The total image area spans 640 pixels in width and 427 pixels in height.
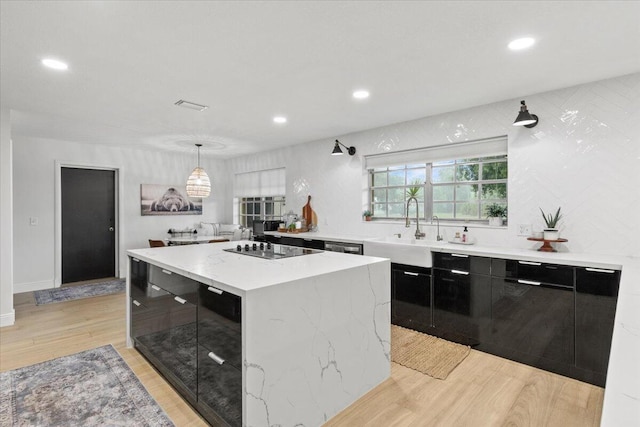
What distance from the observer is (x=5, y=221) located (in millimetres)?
3746

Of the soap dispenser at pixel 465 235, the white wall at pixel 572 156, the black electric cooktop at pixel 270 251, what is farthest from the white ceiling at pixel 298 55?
the black electric cooktop at pixel 270 251

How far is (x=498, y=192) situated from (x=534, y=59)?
1.49 m

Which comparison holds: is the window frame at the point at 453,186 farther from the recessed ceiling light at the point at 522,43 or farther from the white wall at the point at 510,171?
the recessed ceiling light at the point at 522,43

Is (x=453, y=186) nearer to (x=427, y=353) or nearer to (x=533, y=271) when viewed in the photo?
(x=533, y=271)

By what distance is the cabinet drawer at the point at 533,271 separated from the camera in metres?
2.60

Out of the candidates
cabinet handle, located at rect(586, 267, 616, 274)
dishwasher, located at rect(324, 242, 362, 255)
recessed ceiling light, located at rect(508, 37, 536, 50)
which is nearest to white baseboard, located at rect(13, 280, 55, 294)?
dishwasher, located at rect(324, 242, 362, 255)

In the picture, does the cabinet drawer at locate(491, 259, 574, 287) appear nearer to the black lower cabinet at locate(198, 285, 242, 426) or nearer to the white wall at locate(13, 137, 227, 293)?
the black lower cabinet at locate(198, 285, 242, 426)

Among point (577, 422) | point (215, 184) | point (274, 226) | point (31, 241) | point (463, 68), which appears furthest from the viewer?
point (215, 184)

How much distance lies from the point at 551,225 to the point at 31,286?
7.18 m

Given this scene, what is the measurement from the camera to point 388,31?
2115mm

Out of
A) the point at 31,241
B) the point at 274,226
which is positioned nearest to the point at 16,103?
the point at 31,241

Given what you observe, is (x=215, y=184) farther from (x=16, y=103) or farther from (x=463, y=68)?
(x=463, y=68)

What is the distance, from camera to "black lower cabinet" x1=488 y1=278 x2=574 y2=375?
2602mm

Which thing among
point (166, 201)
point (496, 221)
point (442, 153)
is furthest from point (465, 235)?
point (166, 201)
